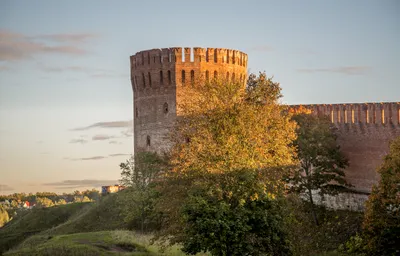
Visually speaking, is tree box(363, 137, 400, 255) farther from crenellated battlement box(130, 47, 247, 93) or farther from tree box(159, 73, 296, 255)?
crenellated battlement box(130, 47, 247, 93)

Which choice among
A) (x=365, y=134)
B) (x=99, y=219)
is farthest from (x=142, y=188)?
(x=365, y=134)

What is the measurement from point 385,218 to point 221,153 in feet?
24.8

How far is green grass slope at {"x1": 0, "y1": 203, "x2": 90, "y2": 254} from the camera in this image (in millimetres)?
51894

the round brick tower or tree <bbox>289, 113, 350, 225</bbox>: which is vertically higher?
the round brick tower

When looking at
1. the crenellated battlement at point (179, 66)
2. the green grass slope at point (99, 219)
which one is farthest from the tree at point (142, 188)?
the crenellated battlement at point (179, 66)

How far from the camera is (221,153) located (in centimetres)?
2741

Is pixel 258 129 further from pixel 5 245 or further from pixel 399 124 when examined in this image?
pixel 5 245

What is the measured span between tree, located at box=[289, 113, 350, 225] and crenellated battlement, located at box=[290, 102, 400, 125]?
1.83 metres

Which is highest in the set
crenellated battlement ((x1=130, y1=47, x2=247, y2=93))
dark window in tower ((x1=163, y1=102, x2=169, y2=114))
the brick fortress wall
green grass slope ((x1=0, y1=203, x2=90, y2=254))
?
crenellated battlement ((x1=130, y1=47, x2=247, y2=93))

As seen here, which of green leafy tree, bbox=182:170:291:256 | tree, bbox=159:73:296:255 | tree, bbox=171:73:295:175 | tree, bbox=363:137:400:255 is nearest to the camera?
green leafy tree, bbox=182:170:291:256

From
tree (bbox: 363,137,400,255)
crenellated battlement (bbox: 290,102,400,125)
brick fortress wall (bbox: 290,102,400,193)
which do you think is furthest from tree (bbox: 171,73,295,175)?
crenellated battlement (bbox: 290,102,400,125)

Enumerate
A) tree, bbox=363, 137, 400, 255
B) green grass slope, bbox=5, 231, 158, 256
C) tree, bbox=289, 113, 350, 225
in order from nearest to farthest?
tree, bbox=363, 137, 400, 255, green grass slope, bbox=5, 231, 158, 256, tree, bbox=289, 113, 350, 225

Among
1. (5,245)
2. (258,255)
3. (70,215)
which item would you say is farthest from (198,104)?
(70,215)

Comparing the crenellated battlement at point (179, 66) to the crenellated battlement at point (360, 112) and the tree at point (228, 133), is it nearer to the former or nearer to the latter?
the crenellated battlement at point (360, 112)
